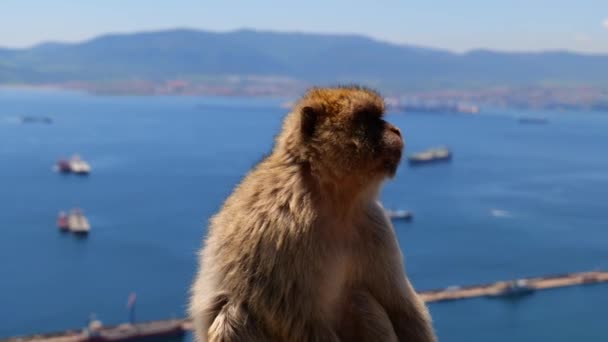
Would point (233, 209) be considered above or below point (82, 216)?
above

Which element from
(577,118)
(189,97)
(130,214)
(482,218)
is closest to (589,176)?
(482,218)

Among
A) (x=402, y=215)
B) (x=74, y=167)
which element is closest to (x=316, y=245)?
(x=402, y=215)

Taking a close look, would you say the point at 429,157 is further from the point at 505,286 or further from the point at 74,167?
the point at 505,286

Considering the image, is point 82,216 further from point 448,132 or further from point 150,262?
point 448,132

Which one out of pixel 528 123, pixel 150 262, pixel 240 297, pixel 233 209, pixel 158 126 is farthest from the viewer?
pixel 528 123

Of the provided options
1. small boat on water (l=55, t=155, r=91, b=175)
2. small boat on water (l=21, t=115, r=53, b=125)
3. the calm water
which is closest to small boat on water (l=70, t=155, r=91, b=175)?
small boat on water (l=55, t=155, r=91, b=175)

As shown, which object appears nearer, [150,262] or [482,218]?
[150,262]

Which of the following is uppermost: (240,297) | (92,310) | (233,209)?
(233,209)

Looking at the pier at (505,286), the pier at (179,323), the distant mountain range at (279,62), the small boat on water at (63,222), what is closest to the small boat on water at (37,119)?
the small boat on water at (63,222)
